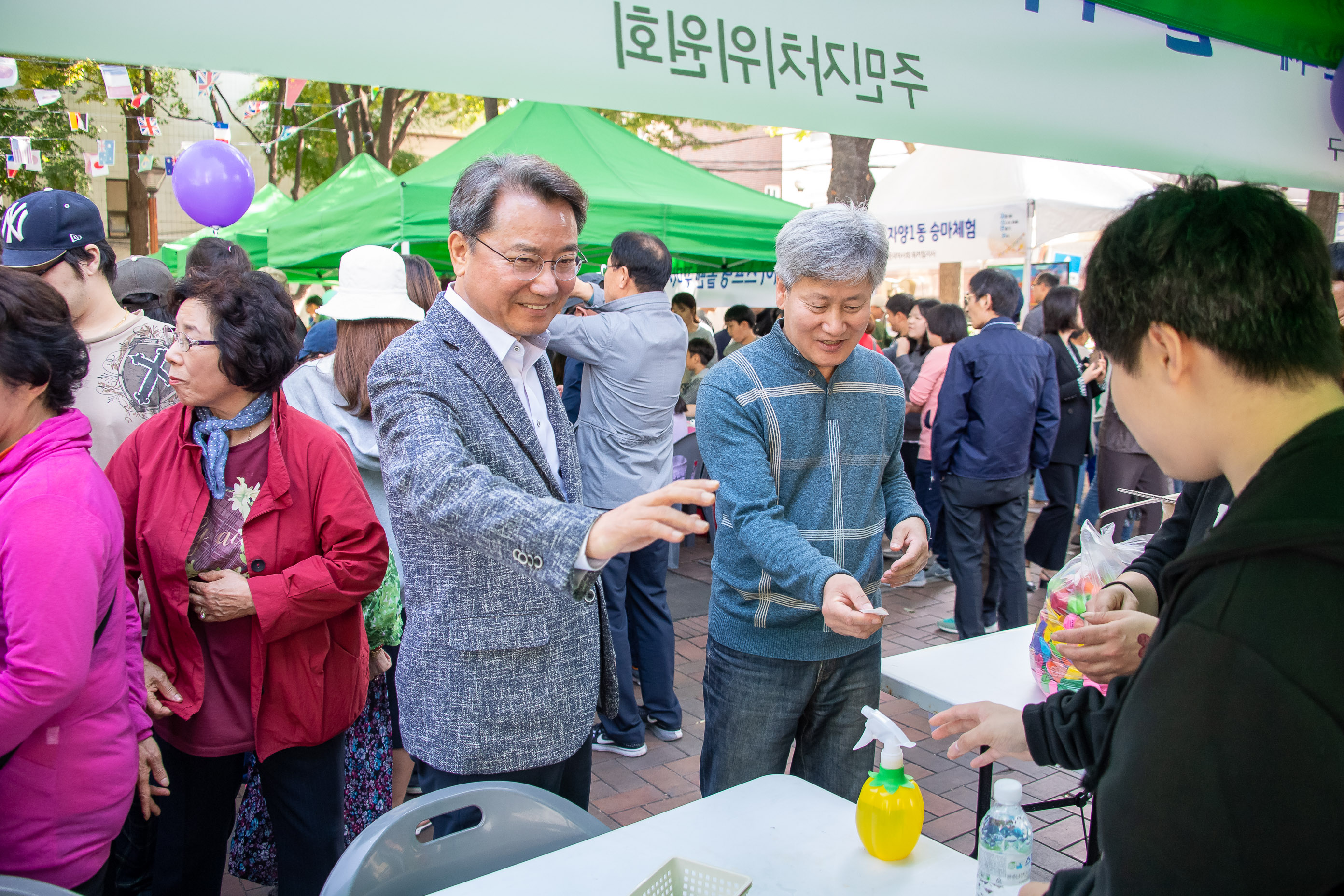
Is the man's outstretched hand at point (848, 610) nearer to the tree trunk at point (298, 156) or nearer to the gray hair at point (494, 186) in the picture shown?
the gray hair at point (494, 186)

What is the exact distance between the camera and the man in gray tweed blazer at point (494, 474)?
1.54 metres

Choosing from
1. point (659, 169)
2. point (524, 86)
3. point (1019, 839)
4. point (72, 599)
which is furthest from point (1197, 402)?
point (659, 169)

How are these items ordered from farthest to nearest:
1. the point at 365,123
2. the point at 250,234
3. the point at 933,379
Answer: the point at 365,123 → the point at 250,234 → the point at 933,379

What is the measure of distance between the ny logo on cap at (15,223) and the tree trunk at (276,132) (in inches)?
623

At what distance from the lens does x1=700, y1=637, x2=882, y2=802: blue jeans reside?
6.71ft

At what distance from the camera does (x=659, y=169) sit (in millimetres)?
6504

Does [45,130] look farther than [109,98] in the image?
Yes

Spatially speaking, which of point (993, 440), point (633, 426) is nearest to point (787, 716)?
point (633, 426)

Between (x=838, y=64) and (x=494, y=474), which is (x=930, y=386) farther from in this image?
(x=494, y=474)

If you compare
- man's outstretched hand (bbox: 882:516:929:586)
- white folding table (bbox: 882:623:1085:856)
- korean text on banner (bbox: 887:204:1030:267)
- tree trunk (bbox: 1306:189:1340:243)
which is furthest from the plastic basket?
tree trunk (bbox: 1306:189:1340:243)

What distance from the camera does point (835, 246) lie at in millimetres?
1937

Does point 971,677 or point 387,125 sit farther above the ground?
point 387,125

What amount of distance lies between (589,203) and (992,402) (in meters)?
2.80

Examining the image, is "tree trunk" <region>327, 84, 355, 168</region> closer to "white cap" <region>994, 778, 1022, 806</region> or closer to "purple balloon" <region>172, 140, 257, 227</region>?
"purple balloon" <region>172, 140, 257, 227</region>
